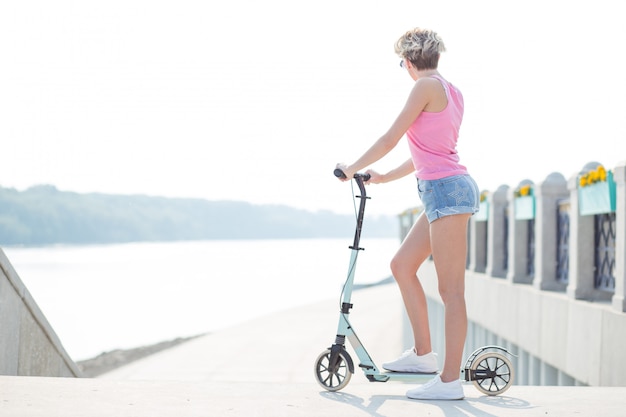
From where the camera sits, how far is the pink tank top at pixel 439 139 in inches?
200

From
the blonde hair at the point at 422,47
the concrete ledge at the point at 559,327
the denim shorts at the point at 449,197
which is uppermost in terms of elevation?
the blonde hair at the point at 422,47

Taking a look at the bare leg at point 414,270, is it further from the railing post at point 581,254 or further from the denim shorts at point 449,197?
the railing post at point 581,254

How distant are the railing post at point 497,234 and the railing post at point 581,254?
207 inches

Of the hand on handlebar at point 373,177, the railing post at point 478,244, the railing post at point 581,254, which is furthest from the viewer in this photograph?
the railing post at point 478,244

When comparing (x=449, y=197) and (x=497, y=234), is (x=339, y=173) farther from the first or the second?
(x=497, y=234)

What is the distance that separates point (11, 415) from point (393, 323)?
44.5 m

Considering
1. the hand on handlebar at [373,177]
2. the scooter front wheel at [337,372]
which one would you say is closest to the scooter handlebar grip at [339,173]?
the hand on handlebar at [373,177]

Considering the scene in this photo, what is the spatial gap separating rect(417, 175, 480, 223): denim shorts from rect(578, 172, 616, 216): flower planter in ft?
15.2

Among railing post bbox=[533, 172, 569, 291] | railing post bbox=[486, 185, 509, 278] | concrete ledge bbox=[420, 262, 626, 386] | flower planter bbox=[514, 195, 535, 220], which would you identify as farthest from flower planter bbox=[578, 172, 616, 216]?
railing post bbox=[486, 185, 509, 278]

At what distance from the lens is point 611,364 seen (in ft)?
27.5

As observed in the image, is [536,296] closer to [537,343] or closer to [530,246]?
[537,343]

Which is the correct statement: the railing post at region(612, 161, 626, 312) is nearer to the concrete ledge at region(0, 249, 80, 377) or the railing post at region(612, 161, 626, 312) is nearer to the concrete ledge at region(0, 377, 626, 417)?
the concrete ledge at region(0, 377, 626, 417)

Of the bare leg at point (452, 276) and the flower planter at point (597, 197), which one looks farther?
the flower planter at point (597, 197)

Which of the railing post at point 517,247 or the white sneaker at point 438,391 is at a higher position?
the railing post at point 517,247
